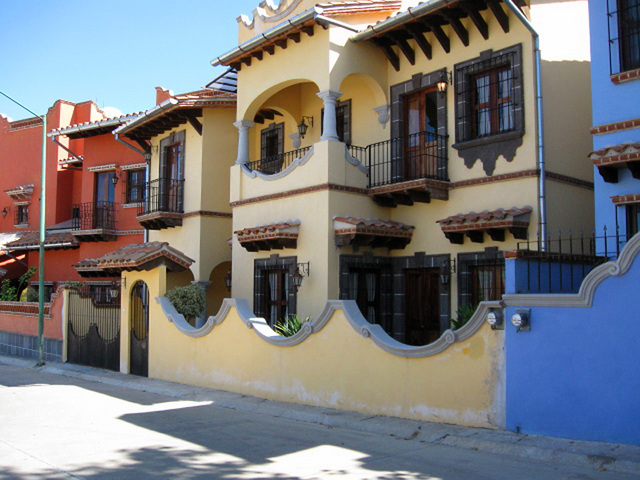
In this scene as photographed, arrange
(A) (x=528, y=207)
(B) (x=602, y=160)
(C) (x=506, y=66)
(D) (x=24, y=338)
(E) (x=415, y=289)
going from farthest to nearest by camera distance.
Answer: (D) (x=24, y=338), (E) (x=415, y=289), (C) (x=506, y=66), (A) (x=528, y=207), (B) (x=602, y=160)

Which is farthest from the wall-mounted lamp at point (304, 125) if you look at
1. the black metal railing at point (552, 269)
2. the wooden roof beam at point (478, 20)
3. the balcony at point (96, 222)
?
the balcony at point (96, 222)

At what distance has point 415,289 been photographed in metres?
15.0

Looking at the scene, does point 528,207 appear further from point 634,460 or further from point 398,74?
point 634,460

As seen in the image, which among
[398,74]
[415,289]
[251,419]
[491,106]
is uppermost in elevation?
[398,74]

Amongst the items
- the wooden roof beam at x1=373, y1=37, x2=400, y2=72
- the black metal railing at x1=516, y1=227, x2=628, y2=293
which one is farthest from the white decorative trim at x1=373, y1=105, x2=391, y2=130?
the black metal railing at x1=516, y1=227, x2=628, y2=293

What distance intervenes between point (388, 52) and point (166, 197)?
28.1 ft

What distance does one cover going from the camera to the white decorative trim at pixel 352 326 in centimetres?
896

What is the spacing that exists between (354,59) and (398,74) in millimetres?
1129

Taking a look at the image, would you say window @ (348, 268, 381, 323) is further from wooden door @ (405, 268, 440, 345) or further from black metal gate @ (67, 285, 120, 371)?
black metal gate @ (67, 285, 120, 371)

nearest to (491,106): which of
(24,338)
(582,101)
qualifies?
(582,101)

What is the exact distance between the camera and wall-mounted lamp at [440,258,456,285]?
13886mm

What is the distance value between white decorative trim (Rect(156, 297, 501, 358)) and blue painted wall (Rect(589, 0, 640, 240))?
357 cm

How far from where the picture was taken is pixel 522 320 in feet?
27.2

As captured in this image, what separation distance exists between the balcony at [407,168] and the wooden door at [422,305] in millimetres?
1653
